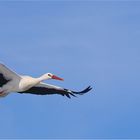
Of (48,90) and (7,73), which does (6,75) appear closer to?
(7,73)

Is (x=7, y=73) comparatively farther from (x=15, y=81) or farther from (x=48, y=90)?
(x=48, y=90)

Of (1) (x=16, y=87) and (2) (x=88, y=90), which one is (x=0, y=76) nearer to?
(1) (x=16, y=87)

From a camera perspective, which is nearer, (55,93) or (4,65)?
(4,65)

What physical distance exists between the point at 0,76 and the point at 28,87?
85 cm

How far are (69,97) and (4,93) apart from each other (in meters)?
2.21

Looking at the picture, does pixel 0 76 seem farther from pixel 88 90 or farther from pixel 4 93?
pixel 88 90

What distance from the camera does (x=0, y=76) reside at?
2958cm

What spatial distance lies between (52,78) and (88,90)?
3.68 ft

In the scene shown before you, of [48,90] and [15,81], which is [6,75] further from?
[48,90]

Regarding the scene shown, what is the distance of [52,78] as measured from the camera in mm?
29750

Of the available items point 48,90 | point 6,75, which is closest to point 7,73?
point 6,75

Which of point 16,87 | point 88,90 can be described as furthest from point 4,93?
point 88,90

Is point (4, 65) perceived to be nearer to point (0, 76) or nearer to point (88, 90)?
point (0, 76)

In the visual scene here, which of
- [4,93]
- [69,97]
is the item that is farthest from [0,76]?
[69,97]
